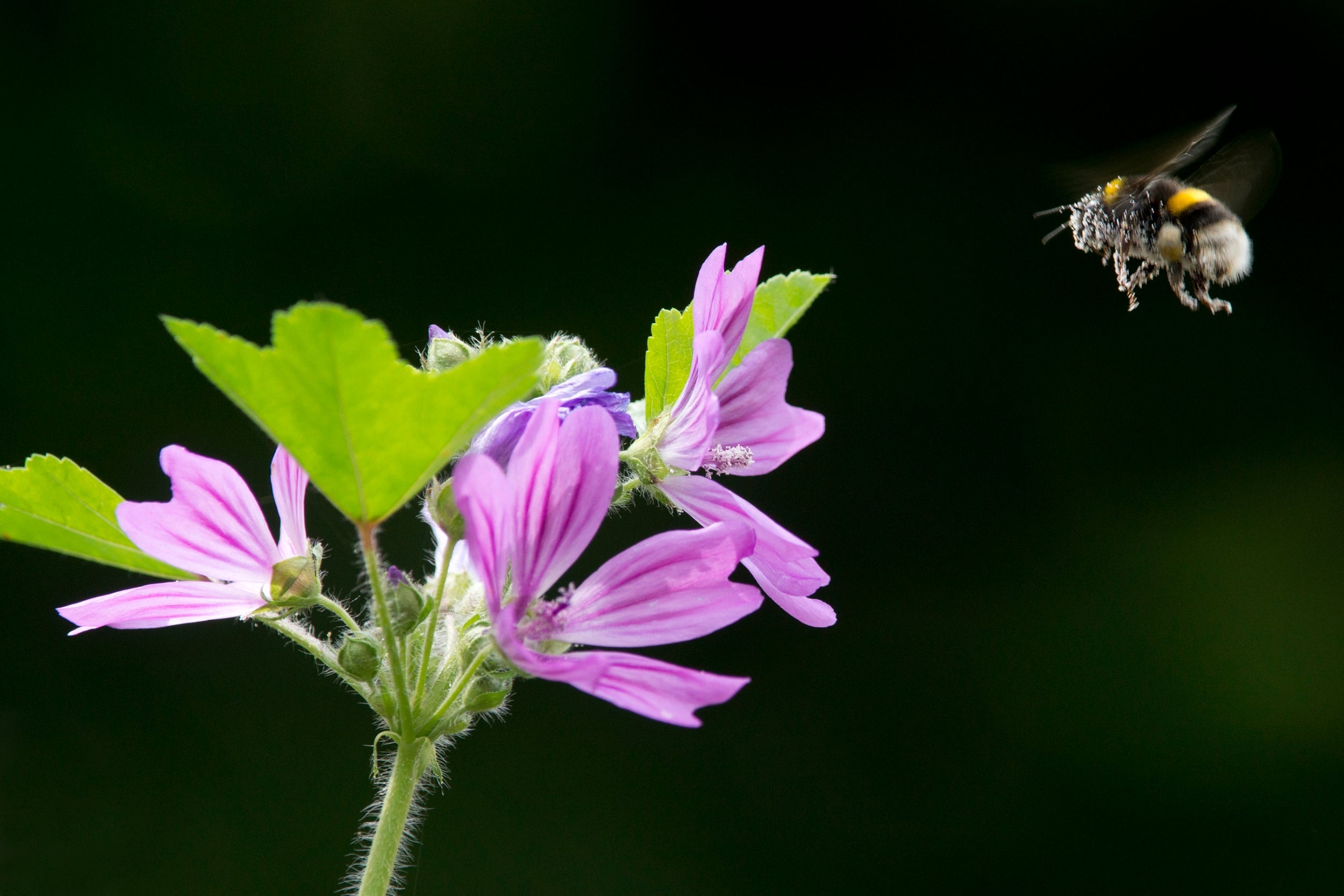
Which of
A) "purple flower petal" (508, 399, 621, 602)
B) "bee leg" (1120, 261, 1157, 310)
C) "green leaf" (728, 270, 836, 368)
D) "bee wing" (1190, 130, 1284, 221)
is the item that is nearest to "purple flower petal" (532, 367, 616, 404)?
"purple flower petal" (508, 399, 621, 602)

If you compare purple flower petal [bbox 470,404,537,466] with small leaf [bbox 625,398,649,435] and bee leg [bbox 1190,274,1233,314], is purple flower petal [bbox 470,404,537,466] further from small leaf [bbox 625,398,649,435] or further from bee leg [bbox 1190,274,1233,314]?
bee leg [bbox 1190,274,1233,314]

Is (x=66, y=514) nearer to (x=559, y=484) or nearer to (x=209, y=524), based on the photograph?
(x=209, y=524)

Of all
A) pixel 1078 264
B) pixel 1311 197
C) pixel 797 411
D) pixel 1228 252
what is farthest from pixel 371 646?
pixel 1311 197

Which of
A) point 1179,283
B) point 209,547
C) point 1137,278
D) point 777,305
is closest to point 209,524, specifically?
point 209,547

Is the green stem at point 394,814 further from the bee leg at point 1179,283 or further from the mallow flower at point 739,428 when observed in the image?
the bee leg at point 1179,283

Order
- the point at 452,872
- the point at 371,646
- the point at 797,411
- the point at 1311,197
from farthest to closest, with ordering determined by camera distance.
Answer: the point at 1311,197 → the point at 452,872 → the point at 797,411 → the point at 371,646

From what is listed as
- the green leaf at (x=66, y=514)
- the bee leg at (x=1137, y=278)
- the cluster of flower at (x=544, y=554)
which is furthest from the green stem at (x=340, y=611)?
the bee leg at (x=1137, y=278)

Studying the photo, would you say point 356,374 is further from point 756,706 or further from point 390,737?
point 756,706
